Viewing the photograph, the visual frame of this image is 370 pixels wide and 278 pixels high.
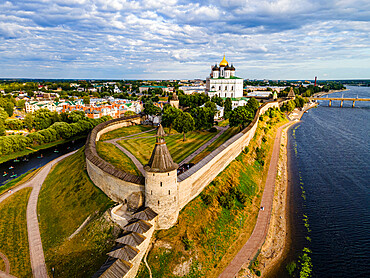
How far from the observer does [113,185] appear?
26.5 m

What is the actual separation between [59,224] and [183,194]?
48.7 ft

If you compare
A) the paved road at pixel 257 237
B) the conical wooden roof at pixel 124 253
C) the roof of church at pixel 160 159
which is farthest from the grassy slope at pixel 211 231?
the roof of church at pixel 160 159

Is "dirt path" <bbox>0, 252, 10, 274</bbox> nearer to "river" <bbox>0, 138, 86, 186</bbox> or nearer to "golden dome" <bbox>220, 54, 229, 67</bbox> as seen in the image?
"river" <bbox>0, 138, 86, 186</bbox>

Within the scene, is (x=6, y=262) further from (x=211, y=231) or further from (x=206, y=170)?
(x=206, y=170)

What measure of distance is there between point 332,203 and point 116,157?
3370 centimetres

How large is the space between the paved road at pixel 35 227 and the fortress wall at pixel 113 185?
832cm

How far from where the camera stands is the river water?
2478 cm

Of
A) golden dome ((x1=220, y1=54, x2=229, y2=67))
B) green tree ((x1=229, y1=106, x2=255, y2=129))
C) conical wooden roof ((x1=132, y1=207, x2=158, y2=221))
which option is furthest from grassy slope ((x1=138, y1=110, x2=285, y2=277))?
golden dome ((x1=220, y1=54, x2=229, y2=67))

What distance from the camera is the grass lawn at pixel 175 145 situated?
→ 130 feet

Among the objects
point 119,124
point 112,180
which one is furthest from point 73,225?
point 119,124

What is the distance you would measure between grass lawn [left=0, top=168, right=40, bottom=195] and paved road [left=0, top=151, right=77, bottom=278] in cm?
156

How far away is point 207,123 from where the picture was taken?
5509 cm

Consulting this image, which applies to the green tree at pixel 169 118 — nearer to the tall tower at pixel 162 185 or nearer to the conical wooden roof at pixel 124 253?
the tall tower at pixel 162 185

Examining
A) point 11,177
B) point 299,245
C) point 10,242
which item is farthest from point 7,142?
point 299,245
